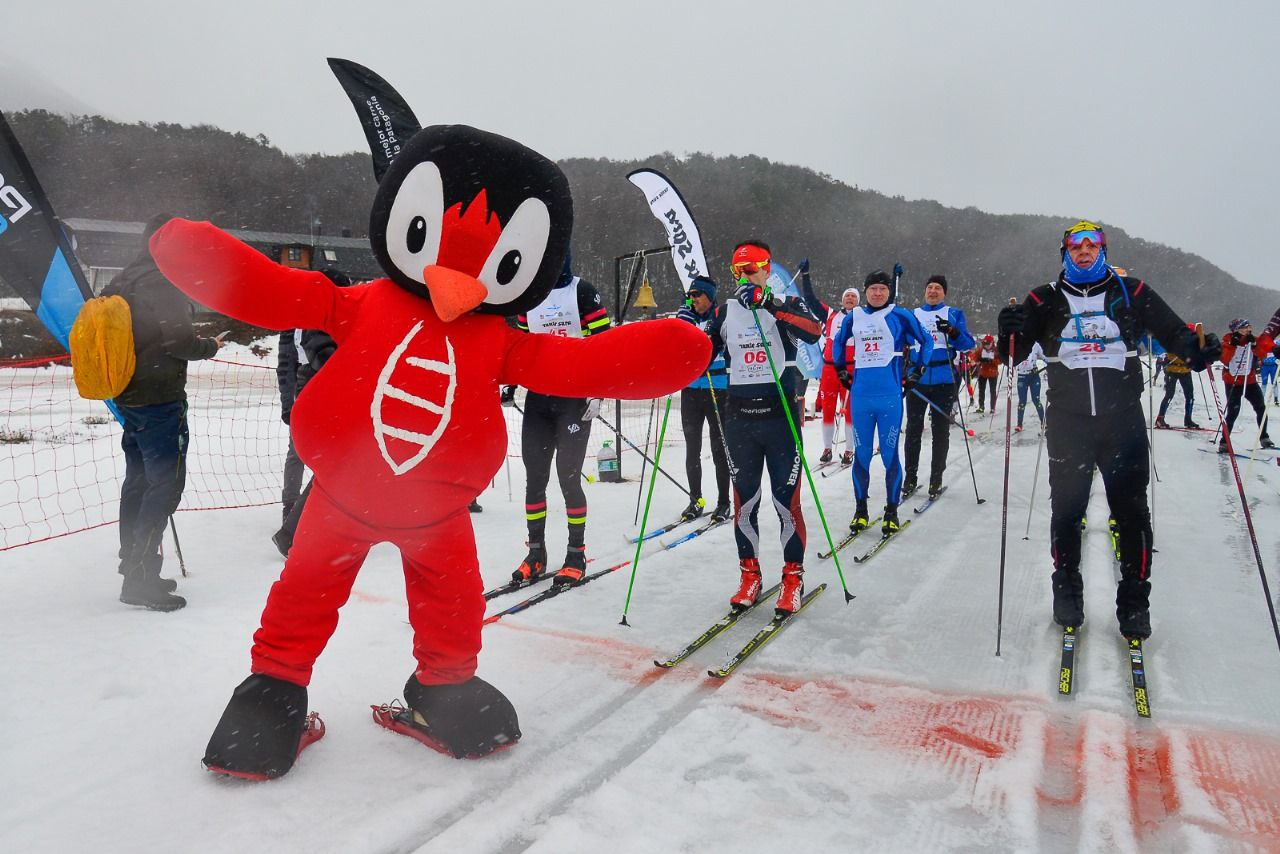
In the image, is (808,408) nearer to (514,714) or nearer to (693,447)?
(693,447)

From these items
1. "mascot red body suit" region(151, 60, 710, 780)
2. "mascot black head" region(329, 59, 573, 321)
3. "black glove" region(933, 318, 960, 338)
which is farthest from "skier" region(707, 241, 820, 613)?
"black glove" region(933, 318, 960, 338)

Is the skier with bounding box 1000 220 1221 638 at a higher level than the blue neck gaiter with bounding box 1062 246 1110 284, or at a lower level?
lower

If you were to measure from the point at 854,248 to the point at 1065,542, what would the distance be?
52.9 m

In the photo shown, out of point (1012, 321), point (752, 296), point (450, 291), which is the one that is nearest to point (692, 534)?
point (752, 296)

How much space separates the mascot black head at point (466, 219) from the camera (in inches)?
90.8

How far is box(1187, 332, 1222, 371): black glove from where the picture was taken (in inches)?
135

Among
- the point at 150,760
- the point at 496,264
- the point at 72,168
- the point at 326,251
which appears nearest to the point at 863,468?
the point at 496,264

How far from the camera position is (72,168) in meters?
38.2

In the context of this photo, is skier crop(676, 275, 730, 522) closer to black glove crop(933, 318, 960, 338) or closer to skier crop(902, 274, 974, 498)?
skier crop(902, 274, 974, 498)

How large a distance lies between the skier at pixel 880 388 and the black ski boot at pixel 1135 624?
7.38 feet

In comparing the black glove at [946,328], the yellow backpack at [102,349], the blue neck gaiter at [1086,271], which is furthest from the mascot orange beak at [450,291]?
the black glove at [946,328]

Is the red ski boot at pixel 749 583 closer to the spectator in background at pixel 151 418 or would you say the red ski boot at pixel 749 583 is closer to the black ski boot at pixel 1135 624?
the black ski boot at pixel 1135 624

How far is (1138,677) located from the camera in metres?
3.16

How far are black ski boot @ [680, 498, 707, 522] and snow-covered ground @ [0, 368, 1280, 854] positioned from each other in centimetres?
158
